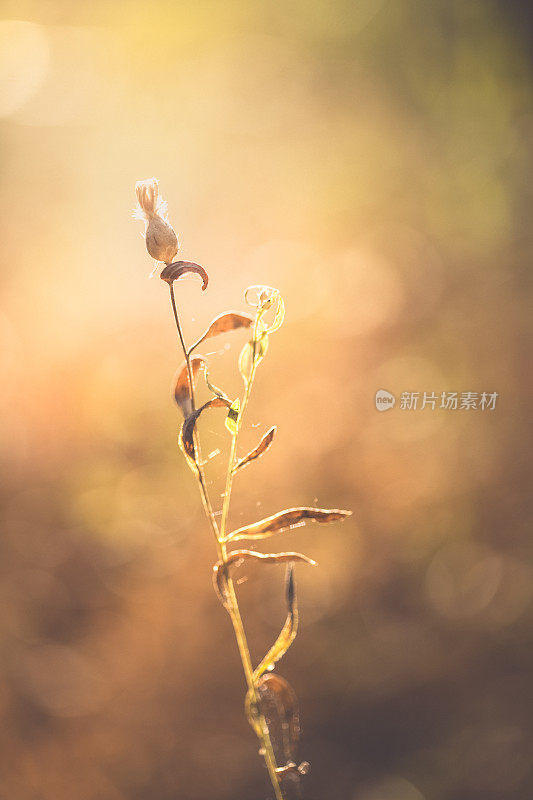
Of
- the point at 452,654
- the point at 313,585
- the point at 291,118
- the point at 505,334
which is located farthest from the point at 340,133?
the point at 452,654

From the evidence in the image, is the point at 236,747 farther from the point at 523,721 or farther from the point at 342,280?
the point at 342,280

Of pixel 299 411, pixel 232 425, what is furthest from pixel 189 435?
pixel 299 411

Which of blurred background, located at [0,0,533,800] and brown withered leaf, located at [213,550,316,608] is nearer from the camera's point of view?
brown withered leaf, located at [213,550,316,608]

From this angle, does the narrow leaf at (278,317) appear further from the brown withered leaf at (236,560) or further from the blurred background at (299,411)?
the blurred background at (299,411)

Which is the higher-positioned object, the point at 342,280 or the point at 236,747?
the point at 342,280

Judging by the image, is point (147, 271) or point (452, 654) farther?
point (452, 654)

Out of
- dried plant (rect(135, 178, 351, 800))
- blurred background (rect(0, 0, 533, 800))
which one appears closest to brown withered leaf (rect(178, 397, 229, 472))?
dried plant (rect(135, 178, 351, 800))

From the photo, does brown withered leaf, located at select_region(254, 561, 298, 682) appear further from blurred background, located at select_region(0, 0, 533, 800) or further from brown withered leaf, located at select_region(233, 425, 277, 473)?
blurred background, located at select_region(0, 0, 533, 800)
